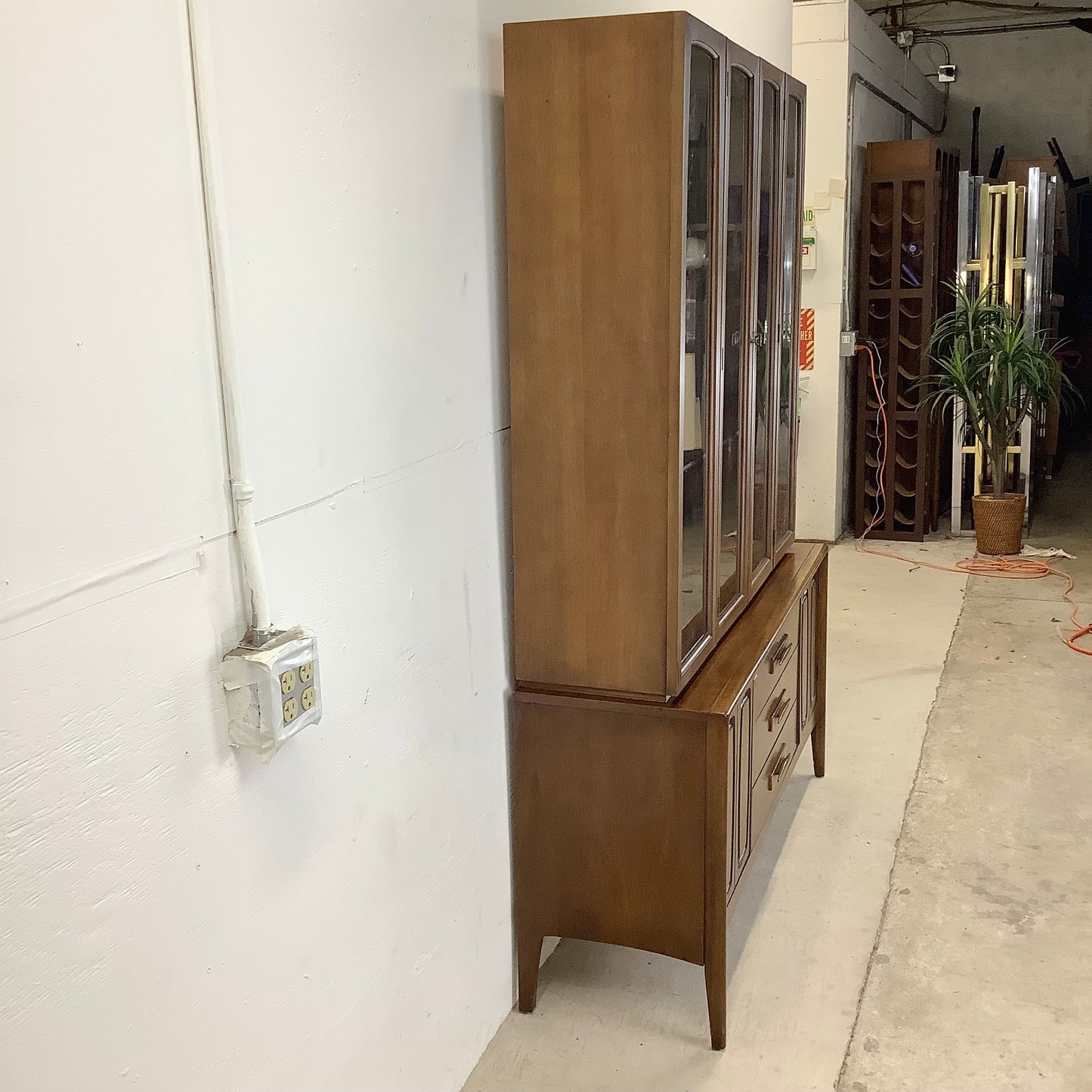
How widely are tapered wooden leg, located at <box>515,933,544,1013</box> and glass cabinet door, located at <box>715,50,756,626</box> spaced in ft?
2.50

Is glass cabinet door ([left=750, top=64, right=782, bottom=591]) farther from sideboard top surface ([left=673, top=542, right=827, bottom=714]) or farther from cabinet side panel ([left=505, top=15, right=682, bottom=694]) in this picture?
cabinet side panel ([left=505, top=15, right=682, bottom=694])

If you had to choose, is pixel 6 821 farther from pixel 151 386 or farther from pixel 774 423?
pixel 774 423

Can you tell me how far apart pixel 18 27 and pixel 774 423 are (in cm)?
205

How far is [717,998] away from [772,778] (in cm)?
59

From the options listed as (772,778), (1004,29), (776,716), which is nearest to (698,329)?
(776,716)

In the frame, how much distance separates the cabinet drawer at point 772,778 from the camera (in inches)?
97.8

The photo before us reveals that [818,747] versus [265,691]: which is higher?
[265,691]

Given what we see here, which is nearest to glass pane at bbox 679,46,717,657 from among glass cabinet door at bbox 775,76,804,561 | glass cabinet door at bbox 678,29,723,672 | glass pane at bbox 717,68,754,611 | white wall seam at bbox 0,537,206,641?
glass cabinet door at bbox 678,29,723,672

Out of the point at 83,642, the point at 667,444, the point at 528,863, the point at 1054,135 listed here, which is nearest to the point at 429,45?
the point at 667,444

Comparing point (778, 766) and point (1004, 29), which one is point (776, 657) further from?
point (1004, 29)

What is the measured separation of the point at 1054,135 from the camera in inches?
332

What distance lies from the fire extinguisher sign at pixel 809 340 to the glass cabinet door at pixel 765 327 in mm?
3337

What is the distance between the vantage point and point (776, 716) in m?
2.67

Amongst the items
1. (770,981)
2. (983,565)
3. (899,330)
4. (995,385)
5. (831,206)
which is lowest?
(770,981)
